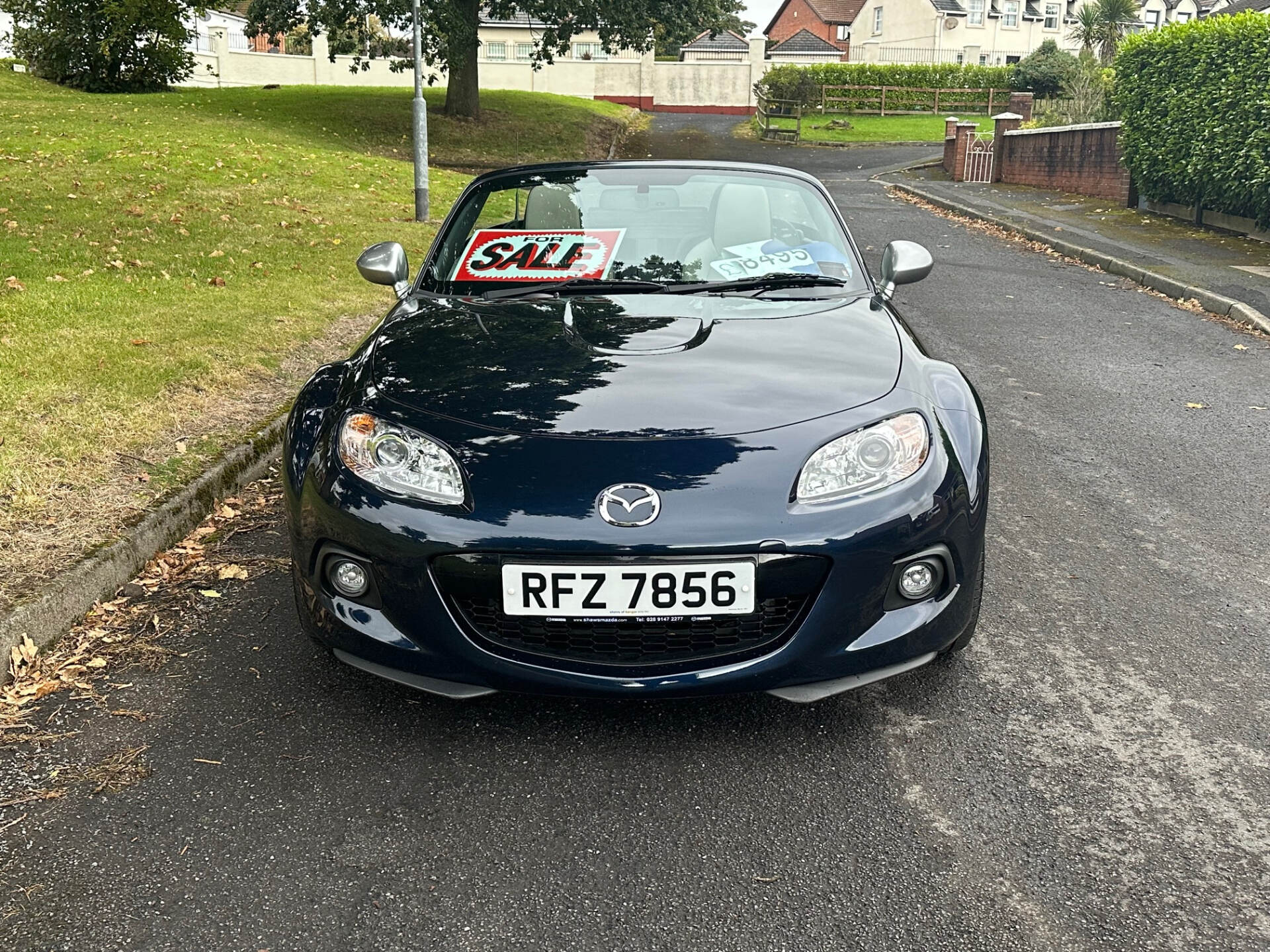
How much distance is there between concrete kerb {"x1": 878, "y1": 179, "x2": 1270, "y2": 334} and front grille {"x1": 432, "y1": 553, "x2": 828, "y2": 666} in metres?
7.67

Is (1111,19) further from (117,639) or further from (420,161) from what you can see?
(117,639)

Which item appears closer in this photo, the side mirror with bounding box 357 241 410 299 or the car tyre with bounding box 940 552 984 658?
the car tyre with bounding box 940 552 984 658

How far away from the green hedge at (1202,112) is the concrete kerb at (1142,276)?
6.64ft

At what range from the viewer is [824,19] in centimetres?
8256

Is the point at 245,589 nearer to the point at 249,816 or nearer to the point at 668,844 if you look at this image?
the point at 249,816

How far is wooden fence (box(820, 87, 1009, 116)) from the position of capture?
47.3 m

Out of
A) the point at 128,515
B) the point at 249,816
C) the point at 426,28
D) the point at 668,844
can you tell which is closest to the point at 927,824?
the point at 668,844

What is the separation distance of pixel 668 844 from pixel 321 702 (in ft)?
3.80

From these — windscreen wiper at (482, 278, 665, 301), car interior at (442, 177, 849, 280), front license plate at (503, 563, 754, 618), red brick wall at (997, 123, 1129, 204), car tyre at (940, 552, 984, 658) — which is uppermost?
red brick wall at (997, 123, 1129, 204)

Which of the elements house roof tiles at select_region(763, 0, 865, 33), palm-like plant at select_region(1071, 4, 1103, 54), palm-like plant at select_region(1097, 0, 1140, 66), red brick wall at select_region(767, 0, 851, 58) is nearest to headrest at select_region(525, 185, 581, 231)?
palm-like plant at select_region(1097, 0, 1140, 66)

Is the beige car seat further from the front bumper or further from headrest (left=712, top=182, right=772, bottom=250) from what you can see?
the front bumper

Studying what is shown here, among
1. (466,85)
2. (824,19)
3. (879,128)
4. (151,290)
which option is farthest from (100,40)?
(824,19)

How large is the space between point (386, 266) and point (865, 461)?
2.29 m

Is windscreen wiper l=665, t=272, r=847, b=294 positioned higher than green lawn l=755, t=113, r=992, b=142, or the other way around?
green lawn l=755, t=113, r=992, b=142
